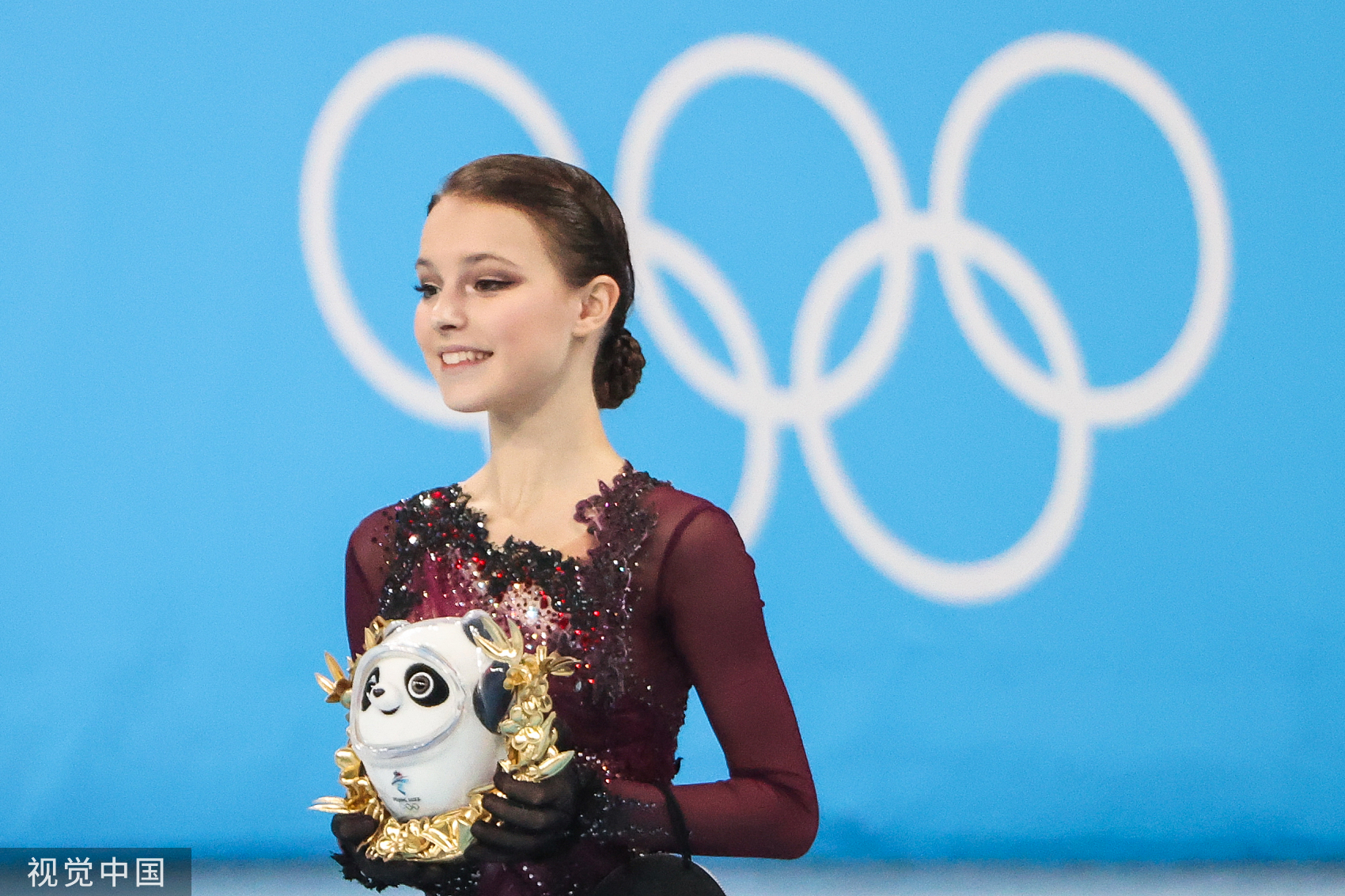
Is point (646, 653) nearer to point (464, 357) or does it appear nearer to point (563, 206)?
point (464, 357)

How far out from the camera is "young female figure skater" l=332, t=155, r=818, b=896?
154 cm

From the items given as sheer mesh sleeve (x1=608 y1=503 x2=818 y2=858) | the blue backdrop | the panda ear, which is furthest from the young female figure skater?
the blue backdrop

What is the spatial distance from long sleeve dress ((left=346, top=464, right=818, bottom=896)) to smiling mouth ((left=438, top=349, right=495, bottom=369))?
0.20 meters

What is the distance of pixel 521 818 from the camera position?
136cm

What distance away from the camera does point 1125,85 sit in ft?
12.6

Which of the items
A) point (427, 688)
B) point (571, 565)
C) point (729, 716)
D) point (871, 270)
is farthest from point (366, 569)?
point (871, 270)

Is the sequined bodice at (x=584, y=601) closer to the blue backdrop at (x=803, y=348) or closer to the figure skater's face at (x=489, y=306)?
the figure skater's face at (x=489, y=306)

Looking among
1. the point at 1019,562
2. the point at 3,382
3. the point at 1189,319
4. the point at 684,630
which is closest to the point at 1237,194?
the point at 1189,319

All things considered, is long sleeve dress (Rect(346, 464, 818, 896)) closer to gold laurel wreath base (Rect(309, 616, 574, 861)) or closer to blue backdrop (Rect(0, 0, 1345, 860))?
gold laurel wreath base (Rect(309, 616, 574, 861))

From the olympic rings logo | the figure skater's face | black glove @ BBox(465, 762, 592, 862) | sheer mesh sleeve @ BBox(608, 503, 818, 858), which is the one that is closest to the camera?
black glove @ BBox(465, 762, 592, 862)

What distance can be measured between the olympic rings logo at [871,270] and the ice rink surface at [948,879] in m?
0.75

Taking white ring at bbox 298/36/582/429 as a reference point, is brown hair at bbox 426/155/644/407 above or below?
below

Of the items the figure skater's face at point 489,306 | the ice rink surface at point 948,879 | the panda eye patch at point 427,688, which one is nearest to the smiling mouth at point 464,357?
the figure skater's face at point 489,306

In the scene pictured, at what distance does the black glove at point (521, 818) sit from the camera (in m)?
1.37
